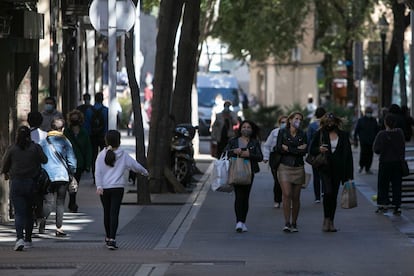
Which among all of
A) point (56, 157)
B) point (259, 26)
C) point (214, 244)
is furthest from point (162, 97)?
point (259, 26)

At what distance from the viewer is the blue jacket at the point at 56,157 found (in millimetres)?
15812

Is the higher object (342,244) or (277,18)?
(277,18)

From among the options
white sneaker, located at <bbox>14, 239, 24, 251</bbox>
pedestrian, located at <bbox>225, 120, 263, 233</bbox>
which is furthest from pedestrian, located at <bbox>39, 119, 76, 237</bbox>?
pedestrian, located at <bbox>225, 120, 263, 233</bbox>

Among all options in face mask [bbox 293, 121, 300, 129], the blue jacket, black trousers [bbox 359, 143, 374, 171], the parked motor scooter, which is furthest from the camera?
black trousers [bbox 359, 143, 374, 171]

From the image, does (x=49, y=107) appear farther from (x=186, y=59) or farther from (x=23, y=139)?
(x=186, y=59)

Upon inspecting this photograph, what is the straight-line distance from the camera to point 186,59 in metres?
26.4

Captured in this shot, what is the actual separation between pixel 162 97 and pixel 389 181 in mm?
5035

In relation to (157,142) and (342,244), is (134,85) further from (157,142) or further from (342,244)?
(342,244)

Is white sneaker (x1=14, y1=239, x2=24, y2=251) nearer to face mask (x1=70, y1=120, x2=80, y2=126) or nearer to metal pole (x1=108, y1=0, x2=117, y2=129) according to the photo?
metal pole (x1=108, y1=0, x2=117, y2=129)

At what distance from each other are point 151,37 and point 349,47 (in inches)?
611

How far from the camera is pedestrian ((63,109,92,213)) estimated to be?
63.4ft

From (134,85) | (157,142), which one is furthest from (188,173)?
(134,85)

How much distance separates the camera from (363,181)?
2664 centimetres

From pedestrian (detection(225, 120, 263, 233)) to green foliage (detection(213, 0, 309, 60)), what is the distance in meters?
23.0
